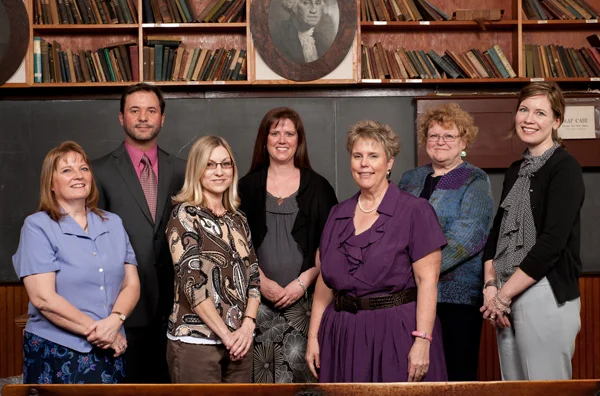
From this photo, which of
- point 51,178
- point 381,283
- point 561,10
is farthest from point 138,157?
point 561,10

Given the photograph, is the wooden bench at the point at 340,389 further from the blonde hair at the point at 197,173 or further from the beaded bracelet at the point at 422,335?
the blonde hair at the point at 197,173

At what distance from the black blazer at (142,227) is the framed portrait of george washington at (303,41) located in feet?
5.58

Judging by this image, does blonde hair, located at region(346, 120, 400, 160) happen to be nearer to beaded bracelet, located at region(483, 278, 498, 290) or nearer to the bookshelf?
beaded bracelet, located at region(483, 278, 498, 290)

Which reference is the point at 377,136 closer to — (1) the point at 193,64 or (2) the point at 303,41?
(2) the point at 303,41

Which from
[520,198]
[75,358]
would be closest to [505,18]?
[520,198]

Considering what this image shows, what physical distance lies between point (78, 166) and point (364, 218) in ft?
3.54

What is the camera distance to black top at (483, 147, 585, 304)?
2600mm

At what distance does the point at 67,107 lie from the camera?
497 centimetres

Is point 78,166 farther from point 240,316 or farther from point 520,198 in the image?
point 520,198

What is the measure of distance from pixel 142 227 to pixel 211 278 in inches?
29.3

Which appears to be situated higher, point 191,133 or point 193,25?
point 193,25

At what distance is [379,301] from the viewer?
258 cm

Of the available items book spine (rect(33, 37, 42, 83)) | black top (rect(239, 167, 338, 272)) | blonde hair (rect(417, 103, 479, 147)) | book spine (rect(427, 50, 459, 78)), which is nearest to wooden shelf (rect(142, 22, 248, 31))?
book spine (rect(33, 37, 42, 83))

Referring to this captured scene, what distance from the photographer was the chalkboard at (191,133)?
16.2 ft
